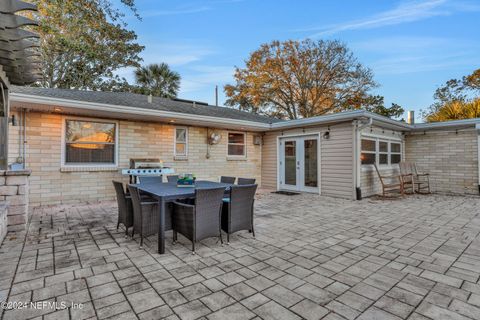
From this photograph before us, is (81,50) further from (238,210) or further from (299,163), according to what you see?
(238,210)

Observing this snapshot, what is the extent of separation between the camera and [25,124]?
562 cm

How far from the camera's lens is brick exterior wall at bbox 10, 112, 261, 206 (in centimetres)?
575

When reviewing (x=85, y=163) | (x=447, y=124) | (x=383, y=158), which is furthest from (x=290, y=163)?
Result: (x=85, y=163)

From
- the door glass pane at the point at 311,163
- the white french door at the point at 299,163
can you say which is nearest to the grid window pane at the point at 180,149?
the white french door at the point at 299,163

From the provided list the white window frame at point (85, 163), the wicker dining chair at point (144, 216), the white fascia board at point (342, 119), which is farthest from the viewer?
the white fascia board at point (342, 119)

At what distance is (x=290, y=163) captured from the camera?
28.4 feet

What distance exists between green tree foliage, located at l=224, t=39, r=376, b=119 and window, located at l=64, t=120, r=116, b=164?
11.9 m

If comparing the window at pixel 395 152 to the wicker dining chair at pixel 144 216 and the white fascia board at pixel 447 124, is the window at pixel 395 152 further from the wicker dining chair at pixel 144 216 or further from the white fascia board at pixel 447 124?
the wicker dining chair at pixel 144 216

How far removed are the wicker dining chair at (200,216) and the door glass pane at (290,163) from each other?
18.6ft

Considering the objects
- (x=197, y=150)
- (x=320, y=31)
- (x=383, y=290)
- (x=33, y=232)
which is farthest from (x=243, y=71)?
(x=383, y=290)

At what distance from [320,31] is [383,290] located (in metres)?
15.5

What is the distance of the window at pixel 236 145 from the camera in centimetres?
895

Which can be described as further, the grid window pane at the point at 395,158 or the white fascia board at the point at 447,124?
the grid window pane at the point at 395,158

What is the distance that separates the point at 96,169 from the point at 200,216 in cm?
473
